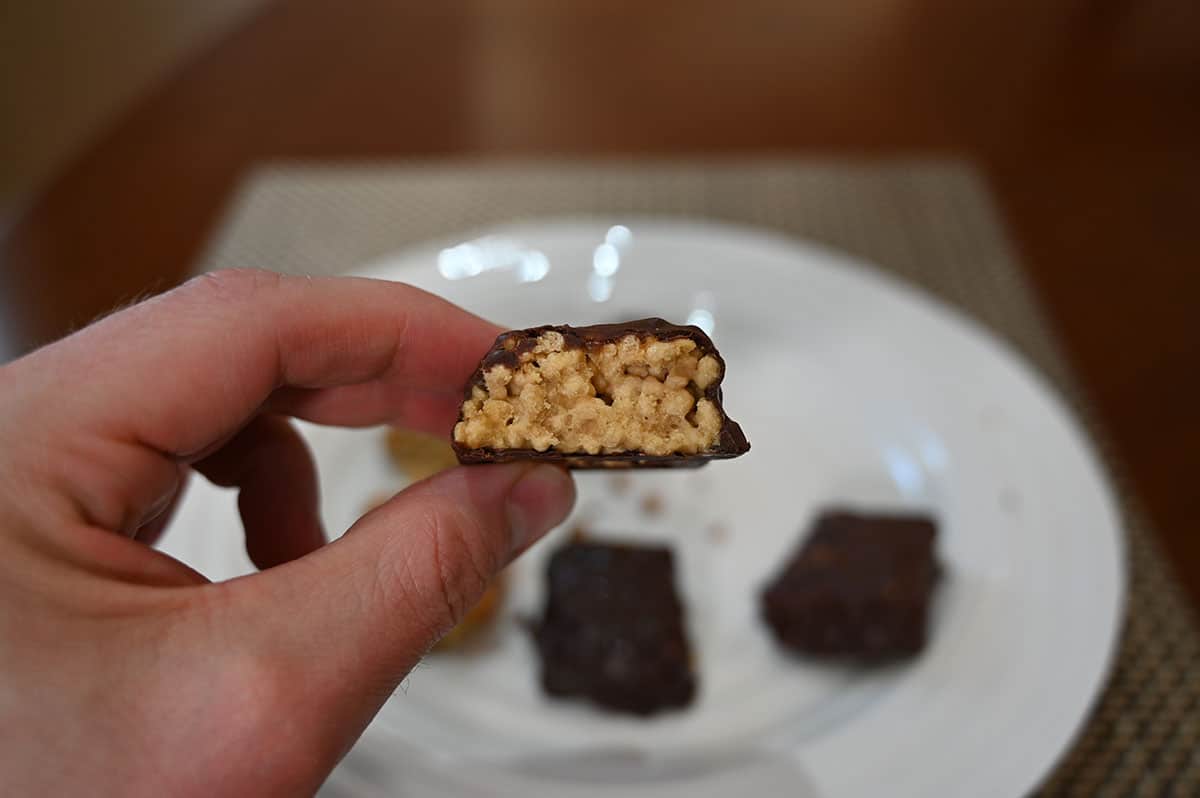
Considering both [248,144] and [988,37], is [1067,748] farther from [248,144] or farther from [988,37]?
[988,37]

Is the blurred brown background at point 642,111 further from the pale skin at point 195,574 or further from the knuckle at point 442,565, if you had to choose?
the knuckle at point 442,565

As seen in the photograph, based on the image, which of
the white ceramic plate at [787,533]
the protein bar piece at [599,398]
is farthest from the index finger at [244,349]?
the white ceramic plate at [787,533]

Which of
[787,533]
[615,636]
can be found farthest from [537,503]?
[787,533]

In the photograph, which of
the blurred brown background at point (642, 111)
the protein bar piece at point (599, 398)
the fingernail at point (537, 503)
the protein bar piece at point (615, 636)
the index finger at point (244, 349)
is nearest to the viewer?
the index finger at point (244, 349)

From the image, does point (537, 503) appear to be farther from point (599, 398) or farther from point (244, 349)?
point (244, 349)

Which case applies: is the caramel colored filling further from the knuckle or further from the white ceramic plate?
the white ceramic plate

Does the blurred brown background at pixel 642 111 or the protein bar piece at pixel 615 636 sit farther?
the blurred brown background at pixel 642 111
